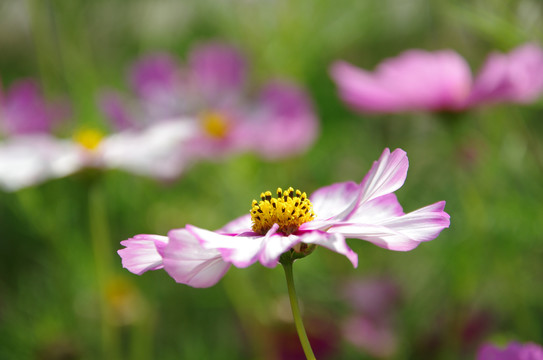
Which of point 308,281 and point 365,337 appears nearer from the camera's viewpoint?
point 365,337

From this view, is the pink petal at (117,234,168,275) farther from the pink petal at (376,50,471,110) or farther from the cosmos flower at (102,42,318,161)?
the cosmos flower at (102,42,318,161)

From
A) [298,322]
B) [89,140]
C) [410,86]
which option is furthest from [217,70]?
[298,322]

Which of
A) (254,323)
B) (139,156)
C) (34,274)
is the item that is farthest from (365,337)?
(34,274)

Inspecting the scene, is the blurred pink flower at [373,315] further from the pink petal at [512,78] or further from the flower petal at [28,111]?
the flower petal at [28,111]

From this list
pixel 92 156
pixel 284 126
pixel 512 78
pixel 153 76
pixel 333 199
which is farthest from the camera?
pixel 153 76

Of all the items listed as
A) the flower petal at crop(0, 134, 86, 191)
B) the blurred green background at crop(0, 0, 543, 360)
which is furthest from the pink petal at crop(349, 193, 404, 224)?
the flower petal at crop(0, 134, 86, 191)

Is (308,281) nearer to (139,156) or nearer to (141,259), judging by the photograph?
(139,156)

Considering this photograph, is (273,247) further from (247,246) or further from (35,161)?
(35,161)

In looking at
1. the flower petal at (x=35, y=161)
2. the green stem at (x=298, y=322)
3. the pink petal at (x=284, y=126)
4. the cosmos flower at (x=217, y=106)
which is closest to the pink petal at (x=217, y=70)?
the cosmos flower at (x=217, y=106)
